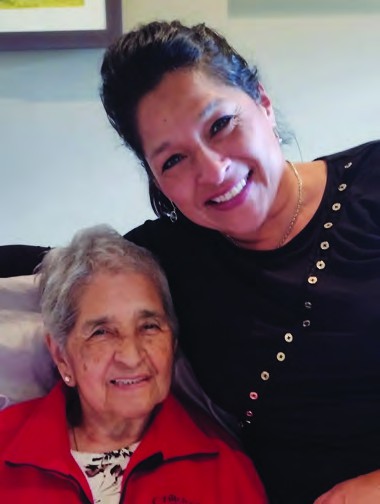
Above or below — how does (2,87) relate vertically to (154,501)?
above

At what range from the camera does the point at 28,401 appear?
142 cm

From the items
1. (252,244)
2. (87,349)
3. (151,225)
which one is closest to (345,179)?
(252,244)

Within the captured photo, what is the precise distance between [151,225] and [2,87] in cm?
64

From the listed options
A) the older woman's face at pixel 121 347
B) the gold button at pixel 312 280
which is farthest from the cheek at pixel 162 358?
the gold button at pixel 312 280

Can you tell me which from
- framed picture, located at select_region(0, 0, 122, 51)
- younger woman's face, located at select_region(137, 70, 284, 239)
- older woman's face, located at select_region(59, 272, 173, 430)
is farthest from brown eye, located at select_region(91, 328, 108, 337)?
framed picture, located at select_region(0, 0, 122, 51)

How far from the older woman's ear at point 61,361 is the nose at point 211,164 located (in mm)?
519

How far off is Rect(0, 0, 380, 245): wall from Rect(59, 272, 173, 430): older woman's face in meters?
0.52

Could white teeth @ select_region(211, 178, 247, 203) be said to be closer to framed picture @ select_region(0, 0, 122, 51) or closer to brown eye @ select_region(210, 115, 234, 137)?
brown eye @ select_region(210, 115, 234, 137)

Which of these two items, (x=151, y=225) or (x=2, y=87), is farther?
(x=2, y=87)

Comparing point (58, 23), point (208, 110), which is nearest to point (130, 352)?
point (208, 110)

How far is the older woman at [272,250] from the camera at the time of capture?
1086 millimetres

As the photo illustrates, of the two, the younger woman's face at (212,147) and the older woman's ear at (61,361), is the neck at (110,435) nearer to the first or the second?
the older woman's ear at (61,361)

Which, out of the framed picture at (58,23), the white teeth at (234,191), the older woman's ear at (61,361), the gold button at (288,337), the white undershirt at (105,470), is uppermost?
the framed picture at (58,23)

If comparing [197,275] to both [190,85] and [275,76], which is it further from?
[275,76]
